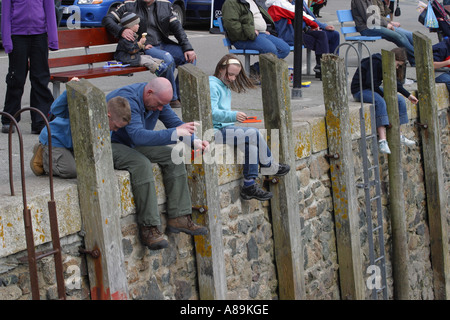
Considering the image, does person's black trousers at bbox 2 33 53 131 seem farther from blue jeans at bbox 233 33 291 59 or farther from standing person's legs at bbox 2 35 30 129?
blue jeans at bbox 233 33 291 59

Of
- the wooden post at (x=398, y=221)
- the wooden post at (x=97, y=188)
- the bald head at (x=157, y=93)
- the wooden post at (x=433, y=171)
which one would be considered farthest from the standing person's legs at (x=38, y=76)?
the wooden post at (x=433, y=171)

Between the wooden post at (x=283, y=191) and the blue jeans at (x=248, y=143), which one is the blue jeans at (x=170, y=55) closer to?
the wooden post at (x=283, y=191)

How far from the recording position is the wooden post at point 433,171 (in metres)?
9.52

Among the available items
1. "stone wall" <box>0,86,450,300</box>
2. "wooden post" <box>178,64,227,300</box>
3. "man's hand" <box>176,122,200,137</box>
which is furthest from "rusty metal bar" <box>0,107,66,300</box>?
"wooden post" <box>178,64,227,300</box>

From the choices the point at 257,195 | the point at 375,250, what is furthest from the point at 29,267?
the point at 375,250

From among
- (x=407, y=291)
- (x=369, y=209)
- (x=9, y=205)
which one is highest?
(x=9, y=205)

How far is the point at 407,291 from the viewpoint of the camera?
890 cm

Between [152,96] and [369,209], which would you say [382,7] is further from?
[152,96]

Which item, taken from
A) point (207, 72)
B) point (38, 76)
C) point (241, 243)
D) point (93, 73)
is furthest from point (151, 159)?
point (207, 72)

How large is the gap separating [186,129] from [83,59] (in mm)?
3817

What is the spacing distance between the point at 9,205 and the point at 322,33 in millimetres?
7739

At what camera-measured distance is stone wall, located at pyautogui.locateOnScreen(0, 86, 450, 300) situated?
4.84 m

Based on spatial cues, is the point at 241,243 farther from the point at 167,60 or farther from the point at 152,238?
the point at 167,60

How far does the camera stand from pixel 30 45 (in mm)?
7512
